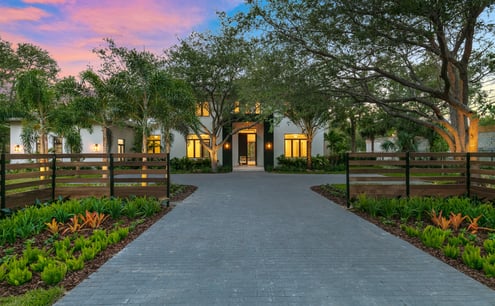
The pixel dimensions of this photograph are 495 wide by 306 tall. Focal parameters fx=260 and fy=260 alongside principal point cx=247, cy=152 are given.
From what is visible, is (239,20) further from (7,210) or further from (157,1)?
(7,210)

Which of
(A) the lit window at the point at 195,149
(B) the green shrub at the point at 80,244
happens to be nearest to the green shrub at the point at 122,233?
(B) the green shrub at the point at 80,244

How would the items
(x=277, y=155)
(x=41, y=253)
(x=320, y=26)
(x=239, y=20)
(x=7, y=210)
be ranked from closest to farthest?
1. (x=41, y=253)
2. (x=7, y=210)
3. (x=320, y=26)
4. (x=239, y=20)
5. (x=277, y=155)

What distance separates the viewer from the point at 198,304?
2.49m

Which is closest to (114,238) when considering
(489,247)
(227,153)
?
(489,247)

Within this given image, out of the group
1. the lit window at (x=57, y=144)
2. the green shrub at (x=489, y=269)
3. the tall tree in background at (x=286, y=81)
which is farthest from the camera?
the lit window at (x=57, y=144)

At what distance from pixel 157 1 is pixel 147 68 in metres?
3.38

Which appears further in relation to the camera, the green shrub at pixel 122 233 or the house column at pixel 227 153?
the house column at pixel 227 153

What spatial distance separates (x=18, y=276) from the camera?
2826 mm

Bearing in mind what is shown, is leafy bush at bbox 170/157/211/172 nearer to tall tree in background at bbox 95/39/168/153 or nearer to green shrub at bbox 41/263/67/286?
tall tree in background at bbox 95/39/168/153

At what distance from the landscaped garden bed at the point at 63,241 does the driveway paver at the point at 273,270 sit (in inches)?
11.0

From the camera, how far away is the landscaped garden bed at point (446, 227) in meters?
3.28

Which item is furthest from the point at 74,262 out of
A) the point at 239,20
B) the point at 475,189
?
the point at 475,189

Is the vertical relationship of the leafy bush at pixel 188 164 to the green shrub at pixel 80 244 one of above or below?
above

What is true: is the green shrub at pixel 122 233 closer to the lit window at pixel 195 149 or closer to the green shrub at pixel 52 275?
the green shrub at pixel 52 275
